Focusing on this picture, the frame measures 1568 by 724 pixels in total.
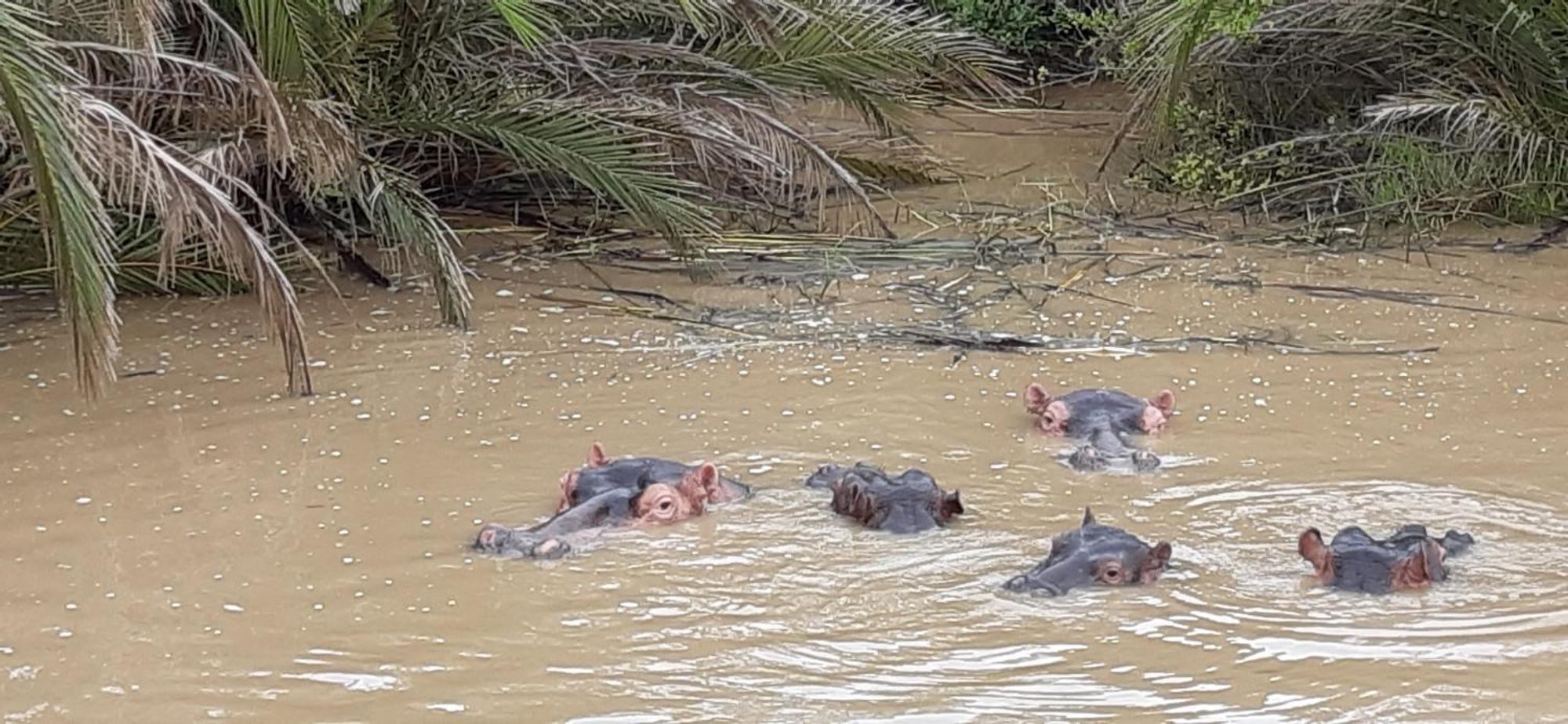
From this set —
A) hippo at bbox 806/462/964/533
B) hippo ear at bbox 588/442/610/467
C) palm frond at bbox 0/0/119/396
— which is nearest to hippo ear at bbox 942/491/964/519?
hippo at bbox 806/462/964/533

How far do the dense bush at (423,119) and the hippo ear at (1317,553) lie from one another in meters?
2.71

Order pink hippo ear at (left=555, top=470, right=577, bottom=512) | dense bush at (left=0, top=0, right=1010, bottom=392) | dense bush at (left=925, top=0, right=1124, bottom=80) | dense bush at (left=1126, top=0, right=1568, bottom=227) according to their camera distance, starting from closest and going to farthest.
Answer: pink hippo ear at (left=555, top=470, right=577, bottom=512), dense bush at (left=0, top=0, right=1010, bottom=392), dense bush at (left=1126, top=0, right=1568, bottom=227), dense bush at (left=925, top=0, right=1124, bottom=80)

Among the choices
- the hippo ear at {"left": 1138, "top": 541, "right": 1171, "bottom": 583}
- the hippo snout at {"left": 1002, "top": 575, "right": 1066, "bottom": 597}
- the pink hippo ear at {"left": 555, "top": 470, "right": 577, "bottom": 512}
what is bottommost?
the hippo snout at {"left": 1002, "top": 575, "right": 1066, "bottom": 597}

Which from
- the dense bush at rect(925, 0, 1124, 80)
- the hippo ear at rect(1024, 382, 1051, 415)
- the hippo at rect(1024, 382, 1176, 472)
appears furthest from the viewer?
the dense bush at rect(925, 0, 1124, 80)

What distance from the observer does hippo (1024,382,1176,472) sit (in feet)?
16.7

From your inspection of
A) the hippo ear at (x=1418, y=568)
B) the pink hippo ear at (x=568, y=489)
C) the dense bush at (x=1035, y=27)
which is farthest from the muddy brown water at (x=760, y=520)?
the dense bush at (x=1035, y=27)

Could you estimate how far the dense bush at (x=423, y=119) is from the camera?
560cm

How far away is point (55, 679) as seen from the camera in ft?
12.5

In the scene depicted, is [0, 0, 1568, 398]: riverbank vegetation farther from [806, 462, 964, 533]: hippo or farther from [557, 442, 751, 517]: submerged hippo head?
[806, 462, 964, 533]: hippo

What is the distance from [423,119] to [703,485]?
3280 mm

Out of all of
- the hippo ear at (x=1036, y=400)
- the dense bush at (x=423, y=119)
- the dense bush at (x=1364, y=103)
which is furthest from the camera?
the dense bush at (x=1364, y=103)

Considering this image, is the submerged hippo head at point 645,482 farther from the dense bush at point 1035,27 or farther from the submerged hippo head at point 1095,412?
the dense bush at point 1035,27

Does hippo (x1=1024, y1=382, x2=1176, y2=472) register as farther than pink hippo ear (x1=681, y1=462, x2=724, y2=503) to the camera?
Yes

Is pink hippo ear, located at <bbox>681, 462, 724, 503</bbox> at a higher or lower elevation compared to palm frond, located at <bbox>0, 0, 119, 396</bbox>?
lower
